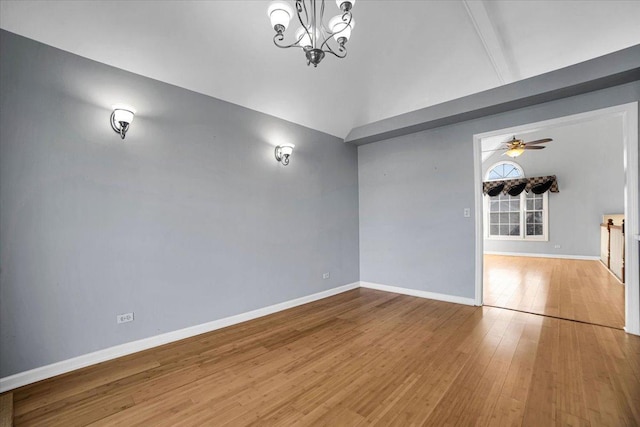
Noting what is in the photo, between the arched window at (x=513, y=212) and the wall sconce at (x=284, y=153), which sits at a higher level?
the wall sconce at (x=284, y=153)

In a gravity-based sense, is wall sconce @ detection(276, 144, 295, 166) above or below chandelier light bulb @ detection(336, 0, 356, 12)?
below

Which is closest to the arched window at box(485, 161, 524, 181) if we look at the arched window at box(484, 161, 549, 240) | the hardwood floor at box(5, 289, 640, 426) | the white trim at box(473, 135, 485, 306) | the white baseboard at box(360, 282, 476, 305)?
the arched window at box(484, 161, 549, 240)

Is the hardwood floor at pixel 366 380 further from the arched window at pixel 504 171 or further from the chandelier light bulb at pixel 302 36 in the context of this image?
the arched window at pixel 504 171

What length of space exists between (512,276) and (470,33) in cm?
481

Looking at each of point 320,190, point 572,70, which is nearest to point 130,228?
point 320,190

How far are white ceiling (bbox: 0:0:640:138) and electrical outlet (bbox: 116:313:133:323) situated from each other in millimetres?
2337

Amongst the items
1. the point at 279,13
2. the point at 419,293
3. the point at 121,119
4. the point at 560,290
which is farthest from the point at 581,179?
the point at 121,119

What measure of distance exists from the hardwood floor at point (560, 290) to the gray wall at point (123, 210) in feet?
10.9

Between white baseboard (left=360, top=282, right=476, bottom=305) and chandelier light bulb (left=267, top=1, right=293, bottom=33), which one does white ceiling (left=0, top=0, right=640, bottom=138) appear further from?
white baseboard (left=360, top=282, right=476, bottom=305)

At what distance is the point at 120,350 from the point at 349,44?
12.8 feet

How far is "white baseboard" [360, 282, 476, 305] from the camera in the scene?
3.87m

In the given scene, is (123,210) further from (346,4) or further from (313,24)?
(346,4)

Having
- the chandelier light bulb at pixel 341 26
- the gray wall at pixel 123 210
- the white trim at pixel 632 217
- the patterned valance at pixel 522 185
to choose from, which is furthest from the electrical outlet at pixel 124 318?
the patterned valance at pixel 522 185

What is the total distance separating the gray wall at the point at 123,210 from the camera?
2096mm
